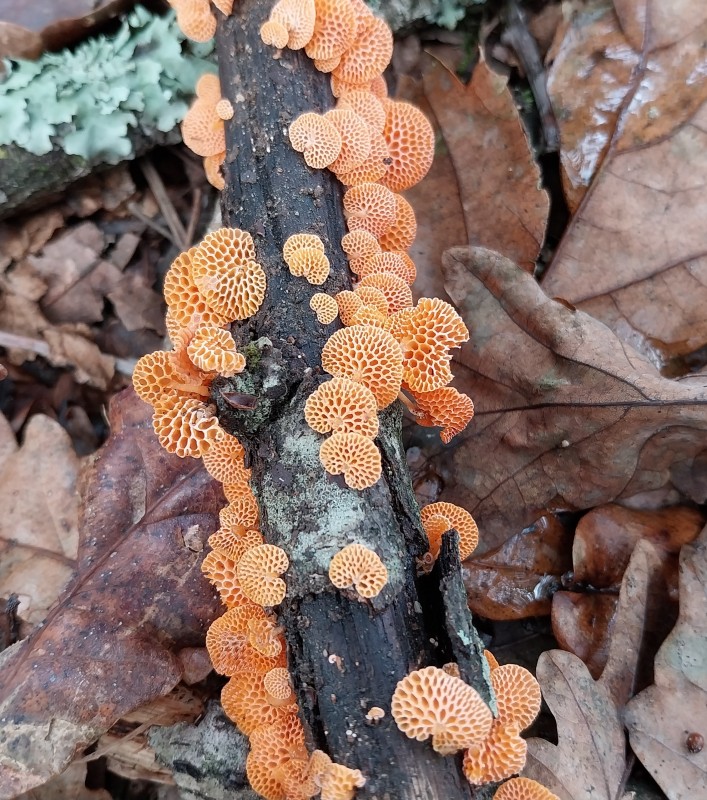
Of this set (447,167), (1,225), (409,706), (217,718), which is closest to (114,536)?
(217,718)

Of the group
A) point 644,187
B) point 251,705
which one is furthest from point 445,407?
point 644,187

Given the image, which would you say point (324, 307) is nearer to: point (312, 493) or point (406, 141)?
point (312, 493)

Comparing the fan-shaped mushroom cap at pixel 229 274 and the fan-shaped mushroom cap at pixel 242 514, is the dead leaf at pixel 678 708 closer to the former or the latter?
the fan-shaped mushroom cap at pixel 242 514

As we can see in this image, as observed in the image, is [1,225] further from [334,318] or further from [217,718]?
[217,718]

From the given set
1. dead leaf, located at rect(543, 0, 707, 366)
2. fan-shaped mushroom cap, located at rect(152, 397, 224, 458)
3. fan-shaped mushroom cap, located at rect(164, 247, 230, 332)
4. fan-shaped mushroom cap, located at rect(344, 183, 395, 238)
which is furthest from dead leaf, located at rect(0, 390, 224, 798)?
dead leaf, located at rect(543, 0, 707, 366)

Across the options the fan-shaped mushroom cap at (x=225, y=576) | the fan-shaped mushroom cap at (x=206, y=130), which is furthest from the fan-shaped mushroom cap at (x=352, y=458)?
the fan-shaped mushroom cap at (x=206, y=130)
